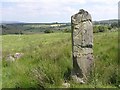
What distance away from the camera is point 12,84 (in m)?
10.7

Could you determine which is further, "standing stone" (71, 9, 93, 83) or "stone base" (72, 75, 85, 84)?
"standing stone" (71, 9, 93, 83)

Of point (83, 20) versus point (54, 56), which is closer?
point (83, 20)

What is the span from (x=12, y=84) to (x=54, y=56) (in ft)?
10.8

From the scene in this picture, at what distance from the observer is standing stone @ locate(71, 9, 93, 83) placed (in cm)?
1068

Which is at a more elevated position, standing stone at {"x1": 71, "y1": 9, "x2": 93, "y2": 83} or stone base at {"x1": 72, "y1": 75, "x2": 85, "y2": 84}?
standing stone at {"x1": 71, "y1": 9, "x2": 93, "y2": 83}

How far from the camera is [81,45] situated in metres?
10.7

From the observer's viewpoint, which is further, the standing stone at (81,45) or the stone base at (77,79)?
the standing stone at (81,45)

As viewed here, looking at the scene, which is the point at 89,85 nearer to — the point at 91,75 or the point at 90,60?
the point at 91,75

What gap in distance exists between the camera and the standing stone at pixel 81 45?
420 inches

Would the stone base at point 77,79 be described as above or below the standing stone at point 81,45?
below

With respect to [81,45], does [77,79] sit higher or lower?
lower

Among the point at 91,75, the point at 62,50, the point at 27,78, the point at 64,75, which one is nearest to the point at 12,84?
the point at 27,78

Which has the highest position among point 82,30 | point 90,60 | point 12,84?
point 82,30

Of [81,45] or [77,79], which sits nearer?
[77,79]
